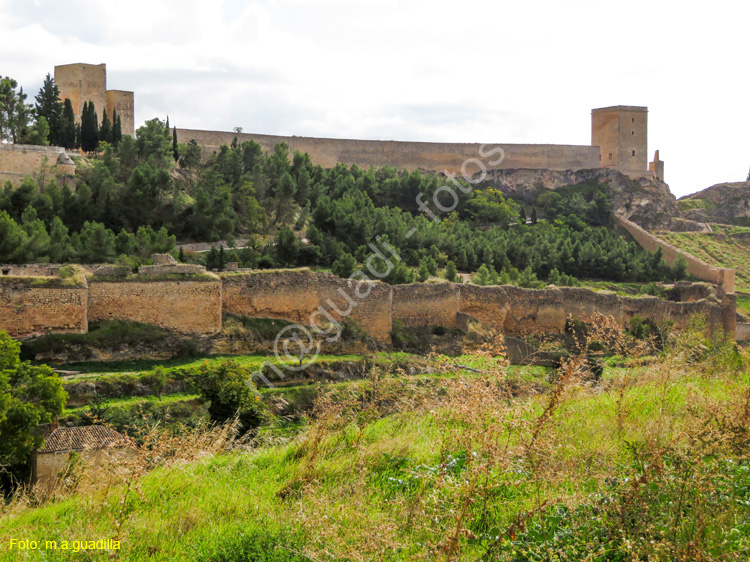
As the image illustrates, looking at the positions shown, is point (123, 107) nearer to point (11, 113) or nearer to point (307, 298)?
point (11, 113)

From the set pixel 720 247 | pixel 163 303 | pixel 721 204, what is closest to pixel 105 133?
pixel 163 303

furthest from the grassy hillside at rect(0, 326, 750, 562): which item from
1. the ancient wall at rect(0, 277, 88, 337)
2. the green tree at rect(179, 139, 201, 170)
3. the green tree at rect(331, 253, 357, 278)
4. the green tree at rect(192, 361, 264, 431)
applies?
the green tree at rect(179, 139, 201, 170)

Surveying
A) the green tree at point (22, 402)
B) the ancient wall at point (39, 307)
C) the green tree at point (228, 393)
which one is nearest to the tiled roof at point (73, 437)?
the green tree at point (22, 402)

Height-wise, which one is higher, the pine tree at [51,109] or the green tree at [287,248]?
the pine tree at [51,109]

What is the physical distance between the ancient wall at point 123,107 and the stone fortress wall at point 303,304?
22.0 meters

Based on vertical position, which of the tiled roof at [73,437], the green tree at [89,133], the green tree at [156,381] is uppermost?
the green tree at [89,133]

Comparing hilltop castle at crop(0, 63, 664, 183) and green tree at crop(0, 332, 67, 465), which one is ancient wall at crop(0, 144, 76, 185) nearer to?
hilltop castle at crop(0, 63, 664, 183)

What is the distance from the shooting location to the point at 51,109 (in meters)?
30.9

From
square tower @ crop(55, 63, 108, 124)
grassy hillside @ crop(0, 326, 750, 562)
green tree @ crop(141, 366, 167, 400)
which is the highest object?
square tower @ crop(55, 63, 108, 124)

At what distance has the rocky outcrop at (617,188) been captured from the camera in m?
45.5

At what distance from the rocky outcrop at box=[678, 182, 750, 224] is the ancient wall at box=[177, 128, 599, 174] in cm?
713

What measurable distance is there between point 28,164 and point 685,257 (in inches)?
1148

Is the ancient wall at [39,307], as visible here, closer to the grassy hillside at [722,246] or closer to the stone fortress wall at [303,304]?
the stone fortress wall at [303,304]

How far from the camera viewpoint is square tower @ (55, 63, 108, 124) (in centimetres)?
3572
